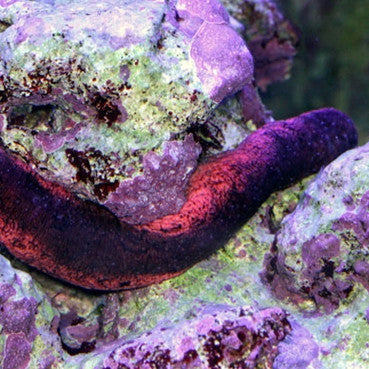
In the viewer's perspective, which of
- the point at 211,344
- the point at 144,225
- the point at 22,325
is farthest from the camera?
the point at 144,225

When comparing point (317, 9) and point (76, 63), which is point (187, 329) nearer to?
point (76, 63)

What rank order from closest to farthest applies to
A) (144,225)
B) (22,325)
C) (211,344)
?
(211,344) < (22,325) < (144,225)

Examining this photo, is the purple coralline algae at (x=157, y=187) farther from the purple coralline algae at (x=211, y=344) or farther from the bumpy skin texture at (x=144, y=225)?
the purple coralline algae at (x=211, y=344)

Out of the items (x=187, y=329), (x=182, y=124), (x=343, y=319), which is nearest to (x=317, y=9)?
(x=182, y=124)

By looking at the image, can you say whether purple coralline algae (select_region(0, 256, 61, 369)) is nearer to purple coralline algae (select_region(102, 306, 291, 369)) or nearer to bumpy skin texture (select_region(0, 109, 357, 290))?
bumpy skin texture (select_region(0, 109, 357, 290))

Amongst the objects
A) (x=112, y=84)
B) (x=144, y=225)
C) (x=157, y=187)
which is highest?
(x=112, y=84)

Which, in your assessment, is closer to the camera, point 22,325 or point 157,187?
point 22,325

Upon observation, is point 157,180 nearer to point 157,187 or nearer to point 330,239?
point 157,187

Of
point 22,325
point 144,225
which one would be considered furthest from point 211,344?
point 22,325

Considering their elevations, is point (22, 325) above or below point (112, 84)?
below
